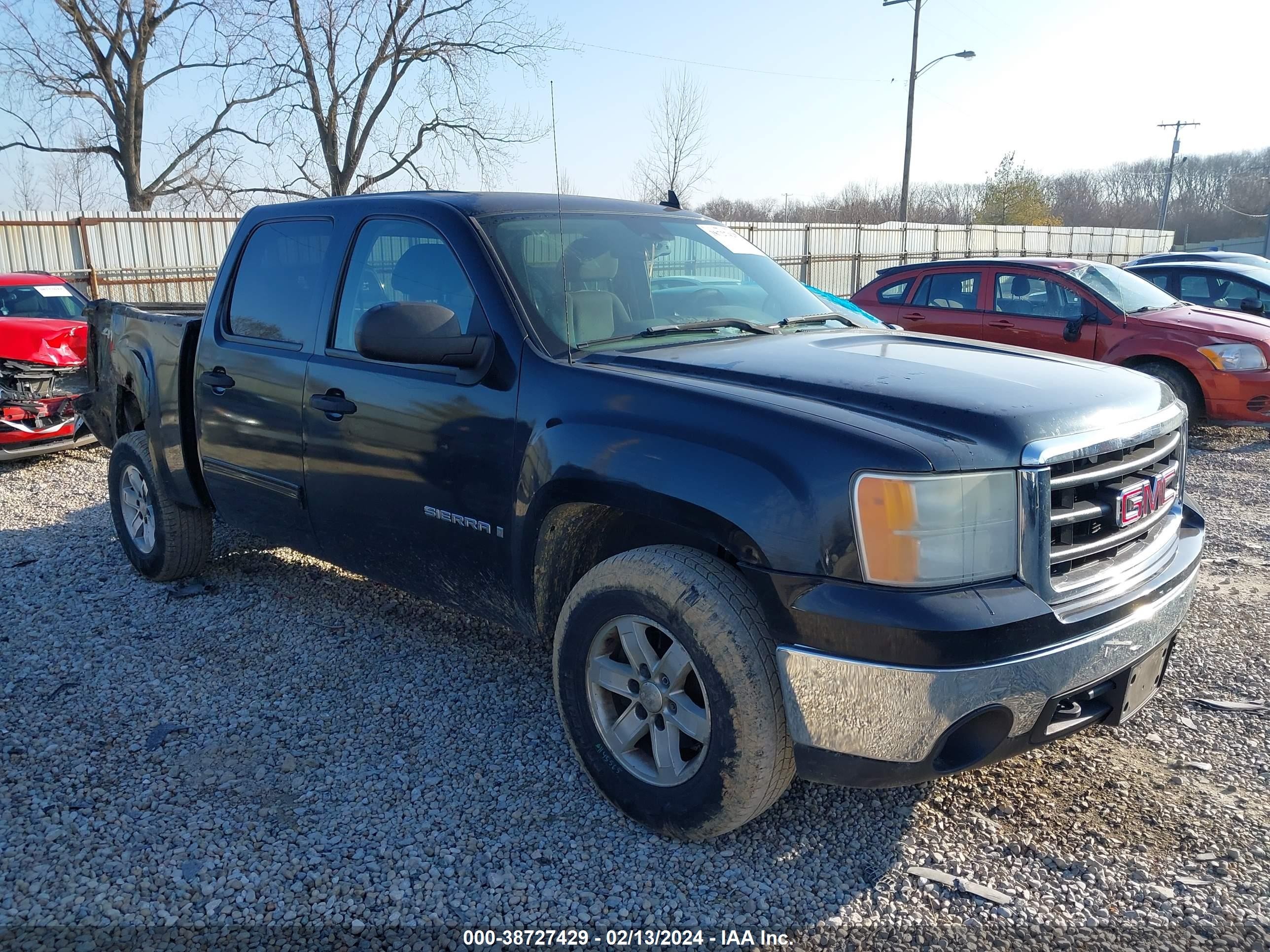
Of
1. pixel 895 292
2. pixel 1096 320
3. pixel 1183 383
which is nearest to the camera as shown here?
pixel 1183 383

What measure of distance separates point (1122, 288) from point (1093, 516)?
8.21m

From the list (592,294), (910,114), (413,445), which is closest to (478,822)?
(413,445)

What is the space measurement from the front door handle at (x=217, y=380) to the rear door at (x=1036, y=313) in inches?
298

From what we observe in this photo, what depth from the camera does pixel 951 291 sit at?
10008 mm

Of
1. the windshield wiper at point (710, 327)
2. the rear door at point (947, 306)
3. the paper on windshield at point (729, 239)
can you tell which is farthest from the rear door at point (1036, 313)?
the windshield wiper at point (710, 327)

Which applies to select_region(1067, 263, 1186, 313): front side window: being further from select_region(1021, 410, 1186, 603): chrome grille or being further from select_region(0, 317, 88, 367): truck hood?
select_region(0, 317, 88, 367): truck hood

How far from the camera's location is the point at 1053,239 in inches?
1351

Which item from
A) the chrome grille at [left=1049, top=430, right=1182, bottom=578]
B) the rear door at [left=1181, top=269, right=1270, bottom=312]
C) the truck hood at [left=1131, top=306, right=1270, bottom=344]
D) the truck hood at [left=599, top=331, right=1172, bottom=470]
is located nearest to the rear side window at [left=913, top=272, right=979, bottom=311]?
the truck hood at [left=1131, top=306, right=1270, bottom=344]

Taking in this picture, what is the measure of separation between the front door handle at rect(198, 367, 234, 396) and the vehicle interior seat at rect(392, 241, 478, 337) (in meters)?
1.08

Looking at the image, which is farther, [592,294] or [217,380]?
[217,380]

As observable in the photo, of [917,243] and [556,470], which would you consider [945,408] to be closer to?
[556,470]

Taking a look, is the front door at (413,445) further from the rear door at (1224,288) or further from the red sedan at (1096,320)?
the rear door at (1224,288)

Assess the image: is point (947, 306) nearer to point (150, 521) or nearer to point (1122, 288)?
point (1122, 288)

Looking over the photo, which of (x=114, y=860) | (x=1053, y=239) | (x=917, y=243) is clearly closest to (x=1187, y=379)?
(x=114, y=860)
